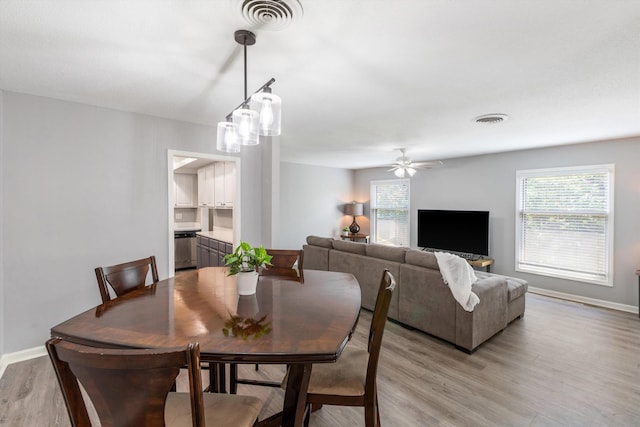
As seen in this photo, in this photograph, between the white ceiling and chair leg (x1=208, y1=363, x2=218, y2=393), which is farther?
chair leg (x1=208, y1=363, x2=218, y2=393)

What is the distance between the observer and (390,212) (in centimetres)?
743

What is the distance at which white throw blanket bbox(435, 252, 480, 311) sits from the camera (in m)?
2.78

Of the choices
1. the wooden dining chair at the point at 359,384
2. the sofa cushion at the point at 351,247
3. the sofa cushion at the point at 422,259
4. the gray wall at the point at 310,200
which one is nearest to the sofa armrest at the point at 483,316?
the sofa cushion at the point at 422,259

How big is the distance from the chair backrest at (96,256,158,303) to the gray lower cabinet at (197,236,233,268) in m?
2.10

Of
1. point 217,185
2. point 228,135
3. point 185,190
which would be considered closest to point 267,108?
point 228,135

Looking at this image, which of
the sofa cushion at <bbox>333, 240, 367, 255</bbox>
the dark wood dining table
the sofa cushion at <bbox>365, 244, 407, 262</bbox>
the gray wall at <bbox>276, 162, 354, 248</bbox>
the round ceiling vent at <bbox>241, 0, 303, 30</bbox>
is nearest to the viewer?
the dark wood dining table

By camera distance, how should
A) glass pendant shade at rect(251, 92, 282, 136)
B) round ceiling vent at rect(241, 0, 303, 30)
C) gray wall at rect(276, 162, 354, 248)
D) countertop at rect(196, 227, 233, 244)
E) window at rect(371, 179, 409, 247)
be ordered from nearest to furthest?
round ceiling vent at rect(241, 0, 303, 30), glass pendant shade at rect(251, 92, 282, 136), countertop at rect(196, 227, 233, 244), gray wall at rect(276, 162, 354, 248), window at rect(371, 179, 409, 247)

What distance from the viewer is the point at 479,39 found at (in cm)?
178

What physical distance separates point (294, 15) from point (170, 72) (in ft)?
3.92

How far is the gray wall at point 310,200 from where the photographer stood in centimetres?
698

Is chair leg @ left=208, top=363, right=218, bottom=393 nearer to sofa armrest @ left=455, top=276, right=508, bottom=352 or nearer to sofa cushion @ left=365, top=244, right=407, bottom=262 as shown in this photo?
sofa armrest @ left=455, top=276, right=508, bottom=352

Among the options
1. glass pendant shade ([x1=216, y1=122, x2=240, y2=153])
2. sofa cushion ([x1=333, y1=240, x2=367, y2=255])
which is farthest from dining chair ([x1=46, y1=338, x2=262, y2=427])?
sofa cushion ([x1=333, y1=240, x2=367, y2=255])

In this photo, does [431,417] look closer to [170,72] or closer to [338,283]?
[338,283]

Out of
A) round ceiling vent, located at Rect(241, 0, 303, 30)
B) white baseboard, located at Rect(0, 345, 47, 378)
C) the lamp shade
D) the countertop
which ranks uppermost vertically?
round ceiling vent, located at Rect(241, 0, 303, 30)
